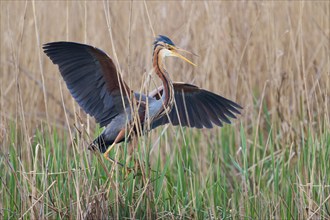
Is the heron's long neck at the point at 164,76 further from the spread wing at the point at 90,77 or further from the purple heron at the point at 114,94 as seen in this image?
the spread wing at the point at 90,77

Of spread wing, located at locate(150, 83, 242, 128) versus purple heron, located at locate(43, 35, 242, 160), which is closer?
purple heron, located at locate(43, 35, 242, 160)

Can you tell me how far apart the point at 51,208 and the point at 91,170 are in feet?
0.67

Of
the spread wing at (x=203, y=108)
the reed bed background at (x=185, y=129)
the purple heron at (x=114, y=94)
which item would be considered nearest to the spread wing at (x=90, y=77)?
the purple heron at (x=114, y=94)

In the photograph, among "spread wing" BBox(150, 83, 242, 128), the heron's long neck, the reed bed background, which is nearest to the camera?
the reed bed background

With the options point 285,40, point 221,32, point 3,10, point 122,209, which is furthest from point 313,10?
point 122,209

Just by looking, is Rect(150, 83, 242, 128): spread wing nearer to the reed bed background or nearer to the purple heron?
the purple heron

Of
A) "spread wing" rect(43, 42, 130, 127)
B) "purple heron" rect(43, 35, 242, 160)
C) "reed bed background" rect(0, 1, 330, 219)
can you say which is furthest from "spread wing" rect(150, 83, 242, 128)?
"spread wing" rect(43, 42, 130, 127)

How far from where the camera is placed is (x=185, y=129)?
13.0 ft

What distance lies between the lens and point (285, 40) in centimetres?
482

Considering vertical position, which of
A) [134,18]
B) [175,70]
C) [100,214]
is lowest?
[100,214]

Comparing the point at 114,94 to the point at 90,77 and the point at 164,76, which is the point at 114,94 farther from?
the point at 164,76

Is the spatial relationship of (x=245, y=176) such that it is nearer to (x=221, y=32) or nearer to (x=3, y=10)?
(x=221, y=32)

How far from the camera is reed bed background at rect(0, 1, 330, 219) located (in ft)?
8.97

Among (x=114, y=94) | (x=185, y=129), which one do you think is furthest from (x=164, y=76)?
(x=185, y=129)
